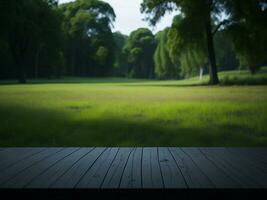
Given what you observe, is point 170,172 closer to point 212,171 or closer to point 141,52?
point 212,171

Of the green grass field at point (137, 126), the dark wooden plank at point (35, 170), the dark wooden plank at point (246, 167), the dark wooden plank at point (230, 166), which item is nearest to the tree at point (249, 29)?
the green grass field at point (137, 126)

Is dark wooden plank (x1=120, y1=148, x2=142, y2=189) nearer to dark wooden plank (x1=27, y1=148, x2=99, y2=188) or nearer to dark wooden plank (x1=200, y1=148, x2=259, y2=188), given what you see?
dark wooden plank (x1=27, y1=148, x2=99, y2=188)

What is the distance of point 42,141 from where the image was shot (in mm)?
8242

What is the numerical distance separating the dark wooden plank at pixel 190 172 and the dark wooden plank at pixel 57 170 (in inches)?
44.9

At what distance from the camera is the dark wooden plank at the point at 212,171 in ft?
10.6

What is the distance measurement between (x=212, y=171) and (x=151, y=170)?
67 cm

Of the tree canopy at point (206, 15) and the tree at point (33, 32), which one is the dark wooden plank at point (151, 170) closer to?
the tree canopy at point (206, 15)

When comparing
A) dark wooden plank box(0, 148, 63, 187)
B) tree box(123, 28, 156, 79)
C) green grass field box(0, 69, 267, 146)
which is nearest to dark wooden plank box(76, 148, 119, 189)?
dark wooden plank box(0, 148, 63, 187)

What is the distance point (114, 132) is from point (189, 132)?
1.90m

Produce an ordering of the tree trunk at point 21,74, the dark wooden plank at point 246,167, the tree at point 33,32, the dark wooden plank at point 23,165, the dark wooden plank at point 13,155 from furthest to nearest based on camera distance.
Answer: the tree trunk at point 21,74 < the tree at point 33,32 < the dark wooden plank at point 13,155 < the dark wooden plank at point 23,165 < the dark wooden plank at point 246,167

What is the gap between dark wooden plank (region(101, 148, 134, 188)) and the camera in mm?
3246

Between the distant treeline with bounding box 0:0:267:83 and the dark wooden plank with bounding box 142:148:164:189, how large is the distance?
22427mm

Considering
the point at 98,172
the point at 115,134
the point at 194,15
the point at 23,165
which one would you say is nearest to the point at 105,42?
the point at 194,15

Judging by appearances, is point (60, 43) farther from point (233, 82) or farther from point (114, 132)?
point (114, 132)
